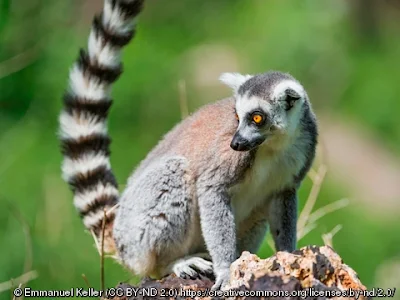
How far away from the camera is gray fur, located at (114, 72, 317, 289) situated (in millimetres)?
4992

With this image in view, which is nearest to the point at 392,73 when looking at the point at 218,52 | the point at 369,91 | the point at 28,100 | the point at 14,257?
the point at 369,91

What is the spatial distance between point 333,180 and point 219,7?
489cm

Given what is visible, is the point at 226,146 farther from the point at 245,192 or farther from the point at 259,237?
the point at 259,237

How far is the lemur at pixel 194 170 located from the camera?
4973 millimetres

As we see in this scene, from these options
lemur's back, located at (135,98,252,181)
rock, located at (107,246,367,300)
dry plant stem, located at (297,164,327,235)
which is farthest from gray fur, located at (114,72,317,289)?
rock, located at (107,246,367,300)

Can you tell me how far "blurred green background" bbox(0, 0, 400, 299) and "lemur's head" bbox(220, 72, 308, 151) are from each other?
139 cm

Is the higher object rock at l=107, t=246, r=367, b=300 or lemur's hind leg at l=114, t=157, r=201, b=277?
lemur's hind leg at l=114, t=157, r=201, b=277

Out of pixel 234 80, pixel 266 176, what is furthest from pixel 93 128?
pixel 266 176

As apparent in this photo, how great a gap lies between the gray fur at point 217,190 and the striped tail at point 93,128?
218 millimetres

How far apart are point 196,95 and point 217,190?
687 cm

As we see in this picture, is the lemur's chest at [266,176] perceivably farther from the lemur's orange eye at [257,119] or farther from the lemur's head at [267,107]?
the lemur's orange eye at [257,119]

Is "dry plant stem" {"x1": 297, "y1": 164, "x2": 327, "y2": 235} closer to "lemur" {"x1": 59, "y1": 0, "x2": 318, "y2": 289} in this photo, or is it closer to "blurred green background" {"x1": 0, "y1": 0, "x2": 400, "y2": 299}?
"lemur" {"x1": 59, "y1": 0, "x2": 318, "y2": 289}

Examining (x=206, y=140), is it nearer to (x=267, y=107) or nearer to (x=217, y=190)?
(x=217, y=190)

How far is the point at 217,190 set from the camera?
5016mm
